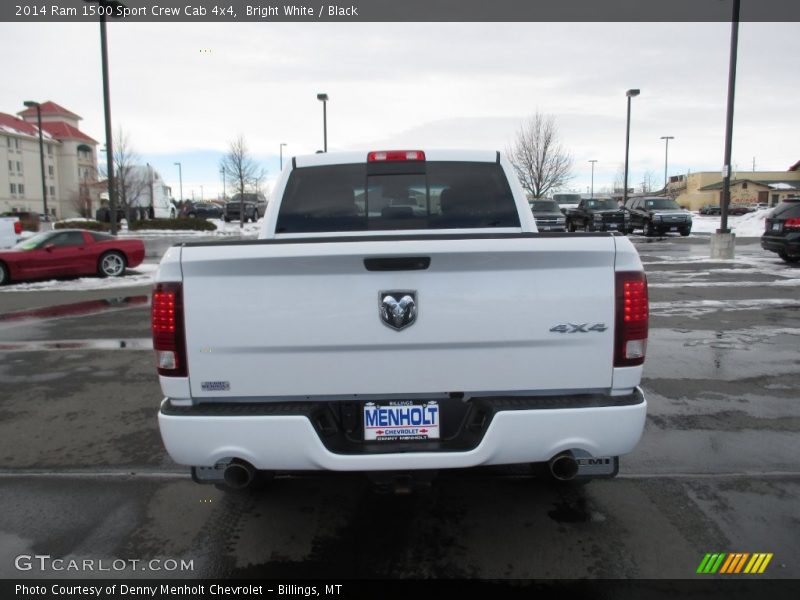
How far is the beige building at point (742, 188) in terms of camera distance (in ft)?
287

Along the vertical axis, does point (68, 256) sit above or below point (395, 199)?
below

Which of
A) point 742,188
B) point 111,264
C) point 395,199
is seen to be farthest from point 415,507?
point 742,188

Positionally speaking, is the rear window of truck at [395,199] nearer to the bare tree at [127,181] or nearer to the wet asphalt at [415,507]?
the wet asphalt at [415,507]

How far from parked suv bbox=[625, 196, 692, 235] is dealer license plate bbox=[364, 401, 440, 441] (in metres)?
28.8

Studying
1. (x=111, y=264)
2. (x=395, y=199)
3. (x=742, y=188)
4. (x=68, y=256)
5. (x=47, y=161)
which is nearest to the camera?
(x=395, y=199)

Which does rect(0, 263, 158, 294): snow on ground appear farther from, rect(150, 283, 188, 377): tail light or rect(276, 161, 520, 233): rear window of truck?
rect(150, 283, 188, 377): tail light

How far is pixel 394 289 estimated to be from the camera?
8.77ft

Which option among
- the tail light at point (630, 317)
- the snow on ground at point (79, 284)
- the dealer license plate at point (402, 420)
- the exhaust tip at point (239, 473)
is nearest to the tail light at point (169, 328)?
the exhaust tip at point (239, 473)

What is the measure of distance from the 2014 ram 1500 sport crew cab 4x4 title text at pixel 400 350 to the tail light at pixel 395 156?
1678 mm

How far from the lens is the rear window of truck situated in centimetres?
416

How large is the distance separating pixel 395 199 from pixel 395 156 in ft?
1.02

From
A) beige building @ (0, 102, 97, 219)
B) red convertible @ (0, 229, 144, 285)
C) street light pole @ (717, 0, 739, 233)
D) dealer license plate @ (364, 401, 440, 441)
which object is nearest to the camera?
dealer license plate @ (364, 401, 440, 441)

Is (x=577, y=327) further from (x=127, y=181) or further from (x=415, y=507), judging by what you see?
(x=127, y=181)

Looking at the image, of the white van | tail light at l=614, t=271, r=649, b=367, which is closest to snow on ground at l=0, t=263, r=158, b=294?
tail light at l=614, t=271, r=649, b=367
